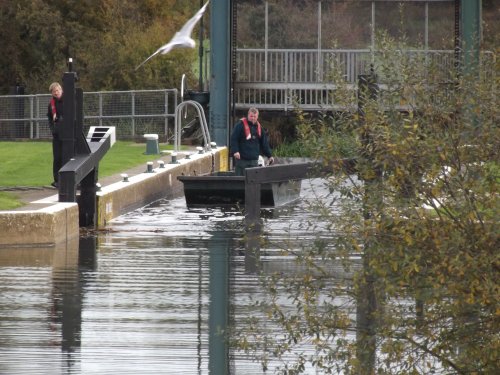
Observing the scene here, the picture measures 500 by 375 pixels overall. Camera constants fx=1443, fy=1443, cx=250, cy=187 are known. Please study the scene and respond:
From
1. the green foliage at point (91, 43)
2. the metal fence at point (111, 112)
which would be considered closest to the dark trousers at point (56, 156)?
the metal fence at point (111, 112)

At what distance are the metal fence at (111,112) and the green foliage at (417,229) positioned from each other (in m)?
30.3

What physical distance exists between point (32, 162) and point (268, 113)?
33.5 feet

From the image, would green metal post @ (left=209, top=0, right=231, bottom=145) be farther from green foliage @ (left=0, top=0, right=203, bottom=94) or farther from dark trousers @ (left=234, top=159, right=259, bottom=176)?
green foliage @ (left=0, top=0, right=203, bottom=94)

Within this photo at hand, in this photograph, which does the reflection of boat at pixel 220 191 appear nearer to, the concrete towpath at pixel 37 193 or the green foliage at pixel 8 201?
the concrete towpath at pixel 37 193

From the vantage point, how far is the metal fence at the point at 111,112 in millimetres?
39156

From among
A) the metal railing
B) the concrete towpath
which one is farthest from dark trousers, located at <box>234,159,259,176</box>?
the metal railing

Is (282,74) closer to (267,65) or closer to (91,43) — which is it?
(267,65)

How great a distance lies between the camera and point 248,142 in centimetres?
2292

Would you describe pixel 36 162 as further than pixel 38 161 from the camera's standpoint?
No

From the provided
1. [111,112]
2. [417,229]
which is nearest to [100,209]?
[417,229]

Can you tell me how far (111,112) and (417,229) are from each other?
32.5 m

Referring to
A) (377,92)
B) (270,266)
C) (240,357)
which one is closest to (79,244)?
(270,266)

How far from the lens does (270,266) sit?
49.9 feet

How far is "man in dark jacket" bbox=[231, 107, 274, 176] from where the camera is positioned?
22781 millimetres
